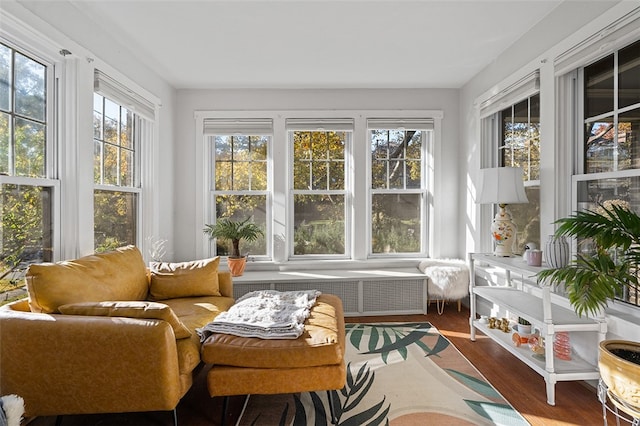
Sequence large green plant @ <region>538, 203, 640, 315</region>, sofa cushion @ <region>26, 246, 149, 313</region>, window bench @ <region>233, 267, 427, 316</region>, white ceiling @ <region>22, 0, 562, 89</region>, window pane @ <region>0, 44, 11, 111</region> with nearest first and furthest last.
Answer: large green plant @ <region>538, 203, 640, 315</region>
sofa cushion @ <region>26, 246, 149, 313</region>
window pane @ <region>0, 44, 11, 111</region>
white ceiling @ <region>22, 0, 562, 89</region>
window bench @ <region>233, 267, 427, 316</region>

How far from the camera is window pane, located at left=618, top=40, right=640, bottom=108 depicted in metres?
2.01

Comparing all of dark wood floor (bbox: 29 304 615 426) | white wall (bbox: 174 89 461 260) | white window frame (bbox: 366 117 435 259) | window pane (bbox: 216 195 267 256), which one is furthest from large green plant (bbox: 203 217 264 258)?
dark wood floor (bbox: 29 304 615 426)

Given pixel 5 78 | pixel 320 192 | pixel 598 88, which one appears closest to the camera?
pixel 5 78

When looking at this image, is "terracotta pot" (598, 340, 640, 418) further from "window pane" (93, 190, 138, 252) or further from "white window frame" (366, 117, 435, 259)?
"window pane" (93, 190, 138, 252)

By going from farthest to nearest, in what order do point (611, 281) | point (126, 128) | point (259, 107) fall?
point (259, 107) → point (126, 128) → point (611, 281)

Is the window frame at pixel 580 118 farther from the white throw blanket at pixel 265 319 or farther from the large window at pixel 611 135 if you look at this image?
the white throw blanket at pixel 265 319

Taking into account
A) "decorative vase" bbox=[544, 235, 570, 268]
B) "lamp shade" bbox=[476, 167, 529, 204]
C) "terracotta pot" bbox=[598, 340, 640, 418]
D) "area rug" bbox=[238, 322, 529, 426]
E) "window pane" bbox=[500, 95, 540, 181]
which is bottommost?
"area rug" bbox=[238, 322, 529, 426]

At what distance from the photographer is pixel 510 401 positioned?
209 centimetres

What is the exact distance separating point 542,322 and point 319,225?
2528 mm

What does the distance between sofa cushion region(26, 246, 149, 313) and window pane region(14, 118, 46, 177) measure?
0.64 m


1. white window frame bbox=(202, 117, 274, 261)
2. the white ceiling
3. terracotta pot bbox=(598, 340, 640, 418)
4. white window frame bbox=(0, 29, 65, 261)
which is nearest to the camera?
terracotta pot bbox=(598, 340, 640, 418)

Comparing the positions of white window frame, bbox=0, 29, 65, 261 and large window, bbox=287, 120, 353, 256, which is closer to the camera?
white window frame, bbox=0, 29, 65, 261

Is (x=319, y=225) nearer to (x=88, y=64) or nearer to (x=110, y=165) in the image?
(x=110, y=165)

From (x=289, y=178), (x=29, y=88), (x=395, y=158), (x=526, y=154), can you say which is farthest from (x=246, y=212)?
(x=526, y=154)
